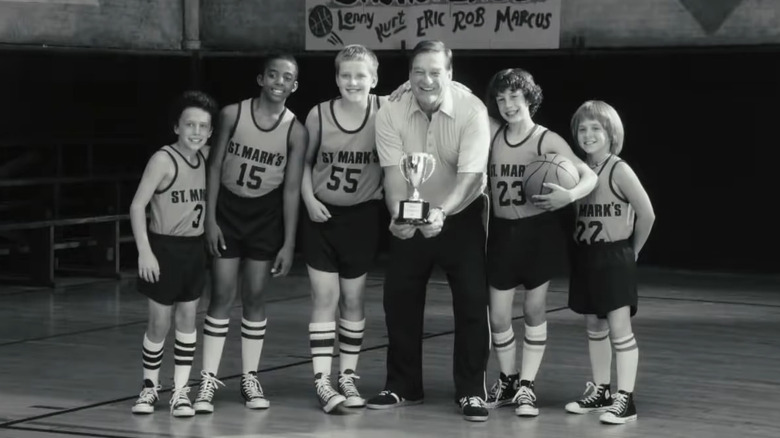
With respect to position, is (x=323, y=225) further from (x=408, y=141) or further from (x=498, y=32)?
(x=498, y=32)

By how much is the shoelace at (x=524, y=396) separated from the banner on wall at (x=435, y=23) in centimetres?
707

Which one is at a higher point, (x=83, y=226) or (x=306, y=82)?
(x=306, y=82)

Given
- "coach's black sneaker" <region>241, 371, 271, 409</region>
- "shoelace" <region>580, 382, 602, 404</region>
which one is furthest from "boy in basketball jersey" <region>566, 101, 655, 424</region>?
"coach's black sneaker" <region>241, 371, 271, 409</region>

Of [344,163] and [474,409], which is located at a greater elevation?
[344,163]

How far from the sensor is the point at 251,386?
26.8ft

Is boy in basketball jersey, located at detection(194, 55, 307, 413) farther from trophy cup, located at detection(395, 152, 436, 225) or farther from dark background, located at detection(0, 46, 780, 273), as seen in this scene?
dark background, located at detection(0, 46, 780, 273)

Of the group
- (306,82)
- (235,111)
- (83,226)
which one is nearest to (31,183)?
(83,226)

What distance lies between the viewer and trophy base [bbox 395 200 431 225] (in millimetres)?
7461

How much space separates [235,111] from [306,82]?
9.38 m

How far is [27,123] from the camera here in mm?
16219

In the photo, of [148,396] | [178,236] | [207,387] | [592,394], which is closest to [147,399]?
[148,396]

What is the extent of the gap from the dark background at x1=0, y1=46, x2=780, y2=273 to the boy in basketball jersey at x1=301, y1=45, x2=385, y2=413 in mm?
7868

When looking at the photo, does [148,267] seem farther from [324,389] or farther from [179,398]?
[324,389]

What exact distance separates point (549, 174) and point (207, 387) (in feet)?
6.83
